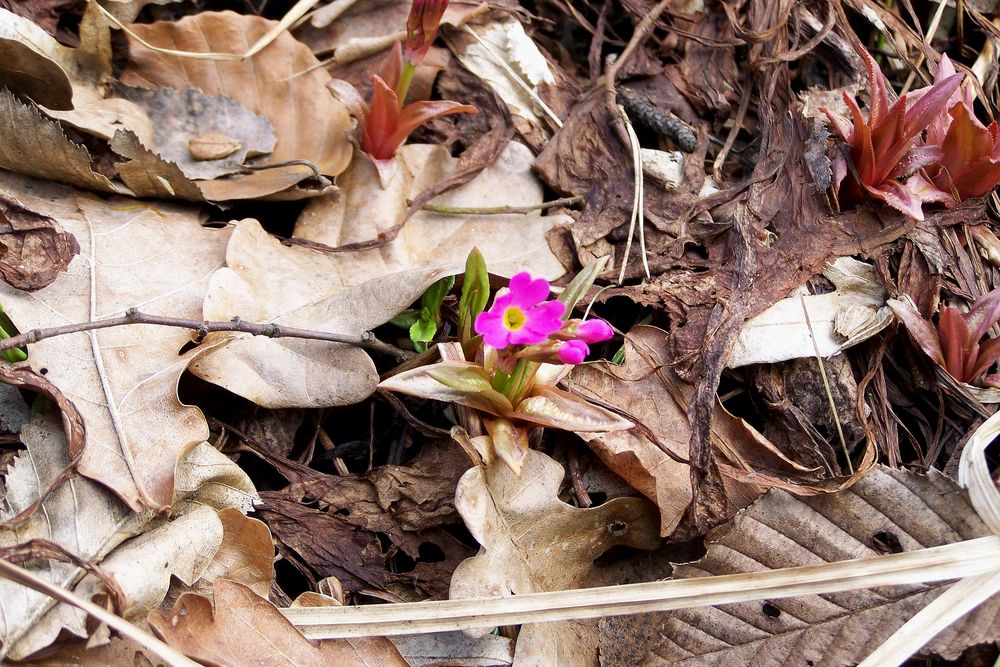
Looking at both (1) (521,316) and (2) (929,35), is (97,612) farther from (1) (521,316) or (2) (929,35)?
(2) (929,35)

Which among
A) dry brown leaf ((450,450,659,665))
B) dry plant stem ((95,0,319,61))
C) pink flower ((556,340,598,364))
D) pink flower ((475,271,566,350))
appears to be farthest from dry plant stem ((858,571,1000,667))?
dry plant stem ((95,0,319,61))

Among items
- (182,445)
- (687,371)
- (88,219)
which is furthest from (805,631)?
(88,219)

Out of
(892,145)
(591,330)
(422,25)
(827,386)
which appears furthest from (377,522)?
(892,145)

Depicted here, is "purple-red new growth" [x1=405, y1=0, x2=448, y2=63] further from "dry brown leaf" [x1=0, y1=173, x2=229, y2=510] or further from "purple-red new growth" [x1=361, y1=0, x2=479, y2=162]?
"dry brown leaf" [x1=0, y1=173, x2=229, y2=510]

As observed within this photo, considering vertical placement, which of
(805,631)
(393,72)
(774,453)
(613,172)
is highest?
(393,72)

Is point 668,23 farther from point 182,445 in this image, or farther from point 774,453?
point 182,445

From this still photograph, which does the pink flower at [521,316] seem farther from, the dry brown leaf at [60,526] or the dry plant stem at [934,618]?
the dry plant stem at [934,618]
